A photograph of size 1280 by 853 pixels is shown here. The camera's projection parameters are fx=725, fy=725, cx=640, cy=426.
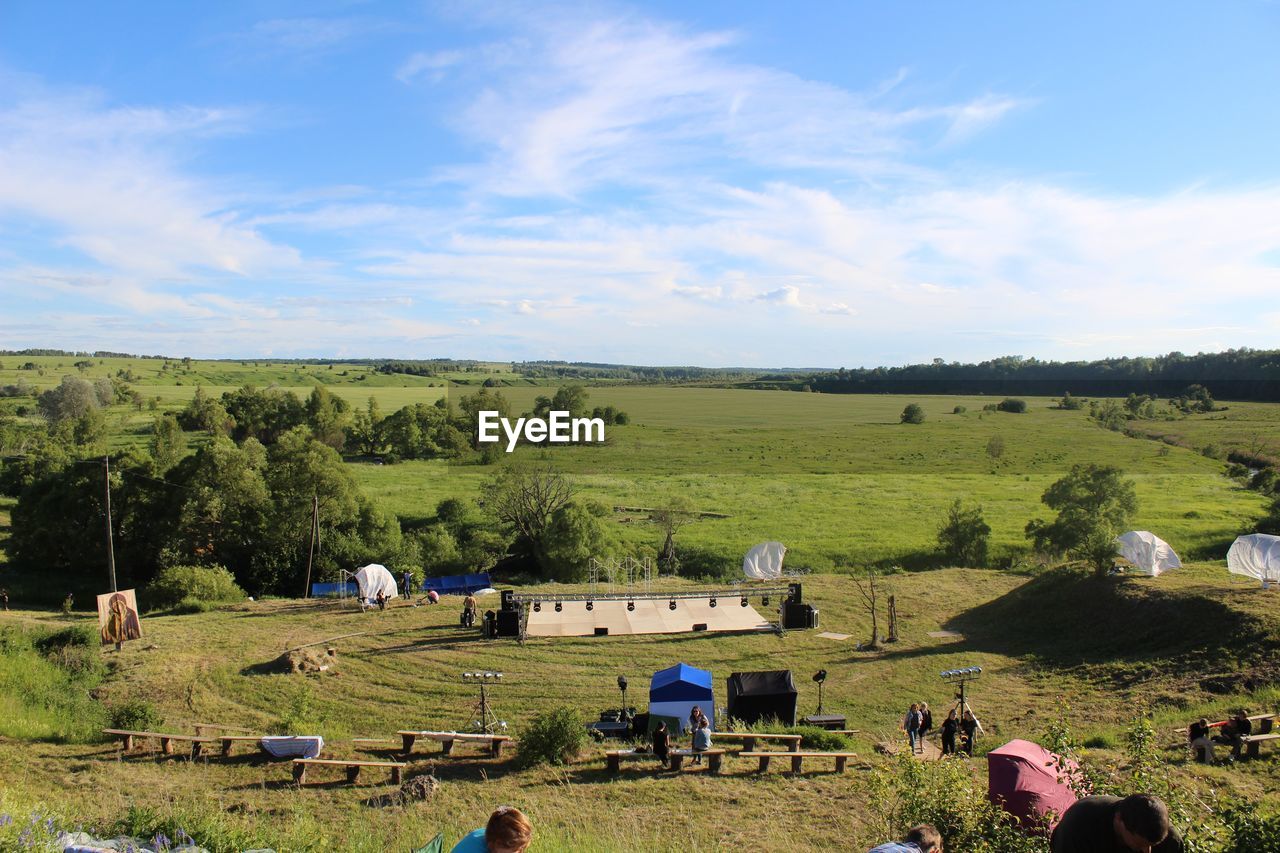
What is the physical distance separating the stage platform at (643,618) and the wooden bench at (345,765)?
11.3m

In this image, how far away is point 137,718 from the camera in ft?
46.0

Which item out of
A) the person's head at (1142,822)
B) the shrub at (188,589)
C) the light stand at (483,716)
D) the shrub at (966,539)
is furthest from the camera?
the shrub at (966,539)

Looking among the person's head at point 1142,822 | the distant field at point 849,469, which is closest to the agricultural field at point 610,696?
the person's head at point 1142,822

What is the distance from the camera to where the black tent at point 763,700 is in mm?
15680

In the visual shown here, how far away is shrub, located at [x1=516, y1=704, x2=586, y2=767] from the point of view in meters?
12.1

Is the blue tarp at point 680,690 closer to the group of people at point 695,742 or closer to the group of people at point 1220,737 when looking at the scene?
the group of people at point 695,742

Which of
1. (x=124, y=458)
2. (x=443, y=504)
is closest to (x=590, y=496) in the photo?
(x=443, y=504)

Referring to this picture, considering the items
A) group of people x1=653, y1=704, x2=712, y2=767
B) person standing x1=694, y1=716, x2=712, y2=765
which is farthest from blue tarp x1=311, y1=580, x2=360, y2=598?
person standing x1=694, y1=716, x2=712, y2=765

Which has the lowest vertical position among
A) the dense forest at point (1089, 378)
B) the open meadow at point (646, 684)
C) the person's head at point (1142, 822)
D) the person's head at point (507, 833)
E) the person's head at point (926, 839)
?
the open meadow at point (646, 684)

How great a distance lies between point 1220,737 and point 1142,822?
1099cm

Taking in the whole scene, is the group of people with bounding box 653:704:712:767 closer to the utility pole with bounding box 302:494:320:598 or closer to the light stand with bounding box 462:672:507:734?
the light stand with bounding box 462:672:507:734

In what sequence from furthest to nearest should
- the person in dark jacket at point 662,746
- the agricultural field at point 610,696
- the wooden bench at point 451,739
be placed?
the wooden bench at point 451,739 → the person in dark jacket at point 662,746 → the agricultural field at point 610,696

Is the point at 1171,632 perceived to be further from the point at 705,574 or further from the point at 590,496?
the point at 590,496

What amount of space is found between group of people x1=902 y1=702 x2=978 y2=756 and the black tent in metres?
2.67
